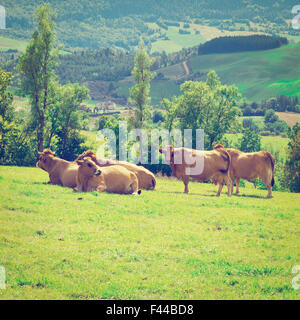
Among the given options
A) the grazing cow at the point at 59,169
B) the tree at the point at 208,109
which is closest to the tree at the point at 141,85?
the tree at the point at 208,109

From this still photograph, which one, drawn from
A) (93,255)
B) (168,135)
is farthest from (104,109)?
(93,255)

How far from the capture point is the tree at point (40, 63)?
4941 centimetres

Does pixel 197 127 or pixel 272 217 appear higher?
pixel 197 127

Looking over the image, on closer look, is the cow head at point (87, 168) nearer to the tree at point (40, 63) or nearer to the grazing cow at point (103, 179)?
the grazing cow at point (103, 179)

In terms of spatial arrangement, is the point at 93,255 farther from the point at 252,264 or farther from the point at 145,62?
the point at 145,62

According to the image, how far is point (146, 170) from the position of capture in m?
24.7

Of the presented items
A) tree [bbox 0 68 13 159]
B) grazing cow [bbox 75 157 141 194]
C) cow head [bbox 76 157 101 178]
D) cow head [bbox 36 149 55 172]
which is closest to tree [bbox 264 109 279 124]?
tree [bbox 0 68 13 159]

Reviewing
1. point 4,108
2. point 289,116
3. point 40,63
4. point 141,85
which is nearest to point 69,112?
point 40,63

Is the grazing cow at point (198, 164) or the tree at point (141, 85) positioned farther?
the tree at point (141, 85)

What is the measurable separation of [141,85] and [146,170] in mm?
33943

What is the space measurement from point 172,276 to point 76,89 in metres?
49.4

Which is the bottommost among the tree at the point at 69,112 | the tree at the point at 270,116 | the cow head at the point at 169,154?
the cow head at the point at 169,154

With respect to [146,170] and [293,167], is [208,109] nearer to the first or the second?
[293,167]

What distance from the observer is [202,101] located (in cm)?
6197
